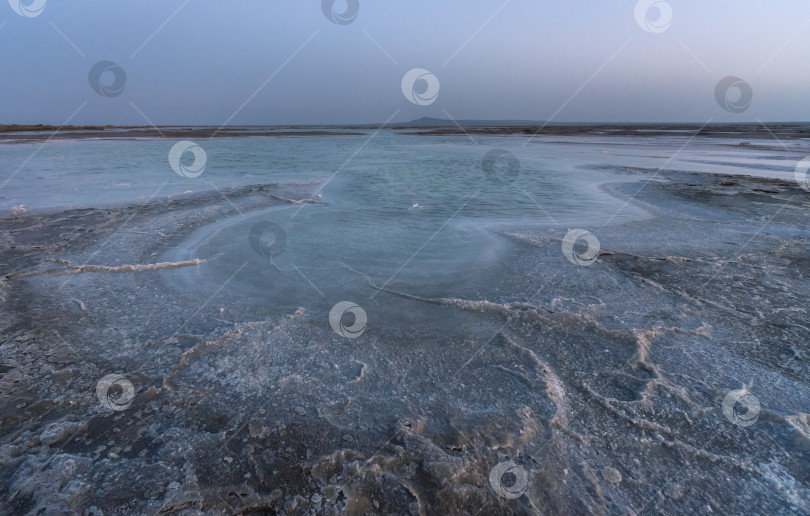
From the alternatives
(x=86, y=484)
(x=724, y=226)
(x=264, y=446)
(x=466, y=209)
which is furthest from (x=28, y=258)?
(x=724, y=226)

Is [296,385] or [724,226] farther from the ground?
[724,226]

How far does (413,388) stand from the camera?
3.24 metres

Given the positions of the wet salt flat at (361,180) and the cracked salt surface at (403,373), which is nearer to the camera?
the cracked salt surface at (403,373)

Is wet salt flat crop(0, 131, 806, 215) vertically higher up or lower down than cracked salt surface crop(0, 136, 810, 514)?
higher up

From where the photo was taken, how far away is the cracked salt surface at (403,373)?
7.82 ft

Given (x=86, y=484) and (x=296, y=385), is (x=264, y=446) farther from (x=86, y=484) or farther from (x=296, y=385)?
(x=86, y=484)

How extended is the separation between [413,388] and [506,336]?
1.20 m

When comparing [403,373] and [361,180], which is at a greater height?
[361,180]

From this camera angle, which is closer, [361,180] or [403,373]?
[403,373]

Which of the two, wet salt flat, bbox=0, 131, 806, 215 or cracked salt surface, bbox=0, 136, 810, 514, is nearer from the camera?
cracked salt surface, bbox=0, 136, 810, 514

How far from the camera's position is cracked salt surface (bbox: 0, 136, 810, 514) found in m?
2.38

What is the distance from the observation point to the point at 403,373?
3.43 metres

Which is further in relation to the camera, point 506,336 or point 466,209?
point 466,209

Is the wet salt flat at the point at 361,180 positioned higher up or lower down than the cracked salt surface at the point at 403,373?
higher up
